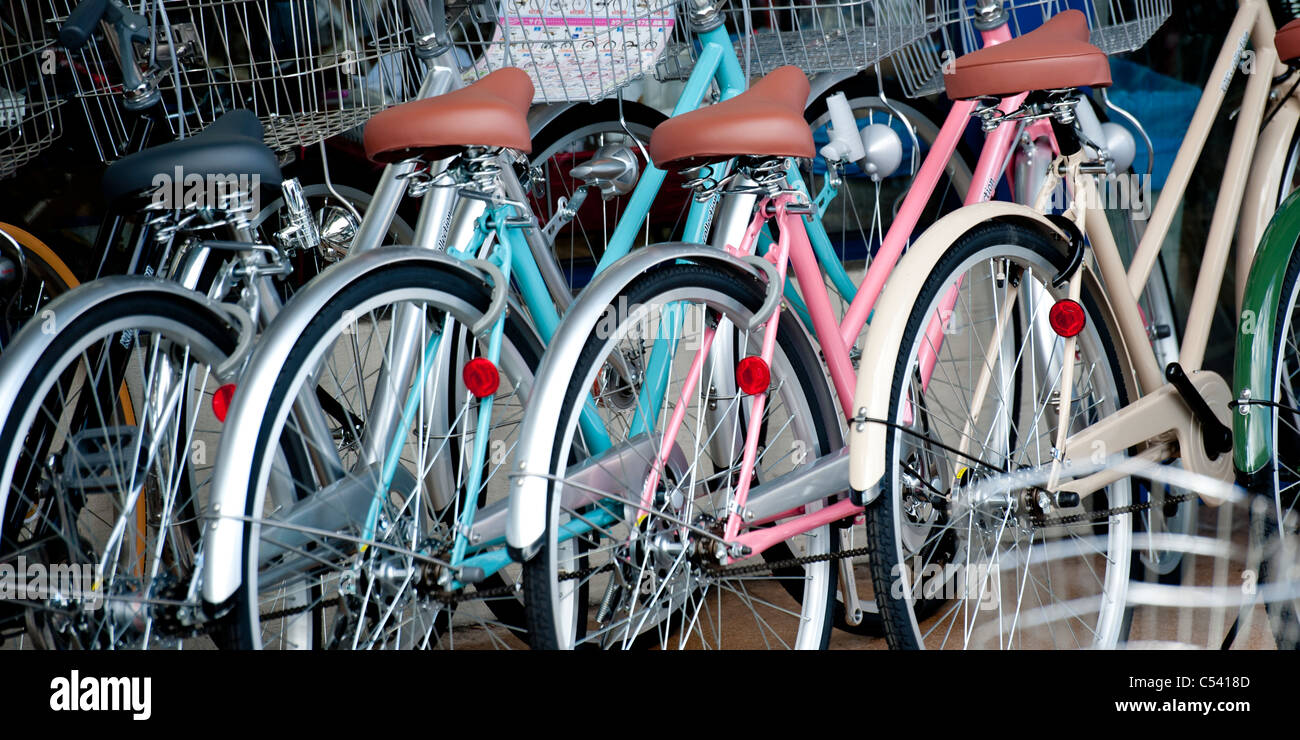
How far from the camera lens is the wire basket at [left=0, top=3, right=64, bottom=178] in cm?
221

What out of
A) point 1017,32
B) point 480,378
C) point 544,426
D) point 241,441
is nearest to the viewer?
point 241,441

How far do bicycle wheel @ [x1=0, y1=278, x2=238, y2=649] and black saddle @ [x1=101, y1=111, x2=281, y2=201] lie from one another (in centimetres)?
13

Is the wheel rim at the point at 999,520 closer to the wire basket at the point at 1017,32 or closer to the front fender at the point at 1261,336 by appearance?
the front fender at the point at 1261,336

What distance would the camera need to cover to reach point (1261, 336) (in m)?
2.23

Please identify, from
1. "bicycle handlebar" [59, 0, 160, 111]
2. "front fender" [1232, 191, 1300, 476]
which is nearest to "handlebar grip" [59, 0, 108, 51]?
"bicycle handlebar" [59, 0, 160, 111]

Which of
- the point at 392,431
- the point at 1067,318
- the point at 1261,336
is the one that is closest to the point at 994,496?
the point at 1067,318

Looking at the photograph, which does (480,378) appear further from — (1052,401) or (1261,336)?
(1261,336)

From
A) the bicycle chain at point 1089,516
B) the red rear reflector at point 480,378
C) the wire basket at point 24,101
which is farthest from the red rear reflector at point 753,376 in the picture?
the wire basket at point 24,101

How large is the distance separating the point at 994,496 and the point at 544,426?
0.78 m

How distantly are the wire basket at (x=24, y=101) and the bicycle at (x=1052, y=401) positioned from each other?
4.96 feet

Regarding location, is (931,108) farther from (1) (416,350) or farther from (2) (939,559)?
(1) (416,350)

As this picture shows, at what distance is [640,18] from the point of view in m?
2.35

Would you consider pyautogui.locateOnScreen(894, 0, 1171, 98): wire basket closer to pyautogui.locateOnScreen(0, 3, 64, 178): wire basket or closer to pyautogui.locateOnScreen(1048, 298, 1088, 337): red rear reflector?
pyautogui.locateOnScreen(1048, 298, 1088, 337): red rear reflector
